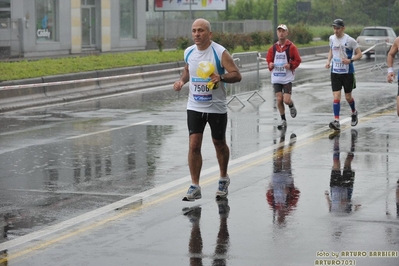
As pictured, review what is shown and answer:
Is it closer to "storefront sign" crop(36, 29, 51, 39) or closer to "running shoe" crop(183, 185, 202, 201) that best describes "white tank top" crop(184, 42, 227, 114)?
"running shoe" crop(183, 185, 202, 201)

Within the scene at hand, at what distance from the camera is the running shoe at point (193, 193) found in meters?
9.99

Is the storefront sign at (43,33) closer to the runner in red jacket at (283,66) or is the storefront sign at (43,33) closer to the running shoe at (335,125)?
the runner in red jacket at (283,66)

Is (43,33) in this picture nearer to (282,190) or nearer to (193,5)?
(193,5)

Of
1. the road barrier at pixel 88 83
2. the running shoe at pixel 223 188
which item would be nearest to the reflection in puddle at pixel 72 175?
the running shoe at pixel 223 188

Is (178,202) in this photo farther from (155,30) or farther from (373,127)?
(155,30)

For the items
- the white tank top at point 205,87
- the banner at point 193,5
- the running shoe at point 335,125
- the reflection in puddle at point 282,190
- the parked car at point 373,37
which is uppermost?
the banner at point 193,5

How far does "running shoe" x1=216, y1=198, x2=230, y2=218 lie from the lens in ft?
30.7

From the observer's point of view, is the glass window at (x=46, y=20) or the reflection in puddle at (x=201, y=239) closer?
the reflection in puddle at (x=201, y=239)

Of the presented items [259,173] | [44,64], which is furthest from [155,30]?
[259,173]

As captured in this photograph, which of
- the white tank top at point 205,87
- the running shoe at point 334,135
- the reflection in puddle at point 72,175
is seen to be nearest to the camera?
the reflection in puddle at point 72,175

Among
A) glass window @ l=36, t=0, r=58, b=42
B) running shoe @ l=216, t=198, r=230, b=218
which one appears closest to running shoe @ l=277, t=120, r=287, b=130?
running shoe @ l=216, t=198, r=230, b=218

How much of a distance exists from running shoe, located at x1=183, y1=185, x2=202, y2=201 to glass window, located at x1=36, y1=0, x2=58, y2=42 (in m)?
32.8

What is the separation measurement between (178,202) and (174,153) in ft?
12.0

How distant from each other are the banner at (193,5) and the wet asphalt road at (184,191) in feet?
133
